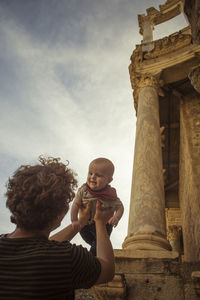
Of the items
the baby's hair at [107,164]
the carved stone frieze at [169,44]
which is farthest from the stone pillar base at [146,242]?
the carved stone frieze at [169,44]

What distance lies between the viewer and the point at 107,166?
9.12 feet

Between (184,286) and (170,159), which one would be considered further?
(170,159)

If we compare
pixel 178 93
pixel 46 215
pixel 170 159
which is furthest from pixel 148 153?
pixel 170 159

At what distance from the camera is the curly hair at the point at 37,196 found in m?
1.48

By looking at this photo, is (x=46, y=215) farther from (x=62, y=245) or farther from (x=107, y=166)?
(x=107, y=166)

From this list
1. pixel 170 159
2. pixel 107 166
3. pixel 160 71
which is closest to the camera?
pixel 107 166

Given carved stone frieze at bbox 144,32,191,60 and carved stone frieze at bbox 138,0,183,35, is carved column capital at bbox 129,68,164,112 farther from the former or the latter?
carved stone frieze at bbox 138,0,183,35

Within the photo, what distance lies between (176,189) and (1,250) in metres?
15.2

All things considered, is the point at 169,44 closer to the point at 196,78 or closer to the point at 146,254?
the point at 196,78

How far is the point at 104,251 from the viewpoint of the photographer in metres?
1.58

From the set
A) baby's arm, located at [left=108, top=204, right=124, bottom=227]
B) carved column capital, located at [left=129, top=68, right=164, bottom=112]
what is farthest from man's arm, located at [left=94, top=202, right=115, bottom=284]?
carved column capital, located at [left=129, top=68, right=164, bottom=112]

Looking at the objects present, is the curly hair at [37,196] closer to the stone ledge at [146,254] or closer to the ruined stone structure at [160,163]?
the ruined stone structure at [160,163]

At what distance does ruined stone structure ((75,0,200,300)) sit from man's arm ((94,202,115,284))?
215 cm

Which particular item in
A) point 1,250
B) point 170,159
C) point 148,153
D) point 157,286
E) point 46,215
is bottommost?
point 157,286
